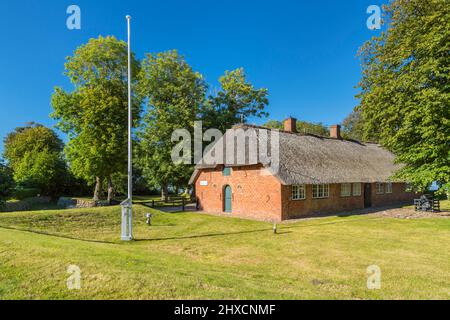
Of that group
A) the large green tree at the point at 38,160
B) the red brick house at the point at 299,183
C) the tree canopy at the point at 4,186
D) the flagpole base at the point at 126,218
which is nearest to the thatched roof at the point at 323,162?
the red brick house at the point at 299,183

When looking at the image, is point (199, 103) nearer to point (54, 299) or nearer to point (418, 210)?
point (418, 210)

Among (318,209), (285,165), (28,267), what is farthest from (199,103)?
(28,267)

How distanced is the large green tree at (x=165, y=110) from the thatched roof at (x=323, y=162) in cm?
460

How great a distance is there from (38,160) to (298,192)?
3492cm

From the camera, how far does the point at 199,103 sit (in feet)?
96.8

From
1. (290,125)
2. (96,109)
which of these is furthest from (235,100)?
(96,109)

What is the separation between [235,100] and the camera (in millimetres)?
32281

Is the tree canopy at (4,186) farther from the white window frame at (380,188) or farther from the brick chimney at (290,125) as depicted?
the white window frame at (380,188)

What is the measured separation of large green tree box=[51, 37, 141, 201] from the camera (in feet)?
89.2

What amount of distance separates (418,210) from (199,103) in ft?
76.4

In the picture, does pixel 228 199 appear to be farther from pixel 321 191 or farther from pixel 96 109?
pixel 96 109

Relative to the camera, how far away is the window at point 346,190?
22288 millimetres

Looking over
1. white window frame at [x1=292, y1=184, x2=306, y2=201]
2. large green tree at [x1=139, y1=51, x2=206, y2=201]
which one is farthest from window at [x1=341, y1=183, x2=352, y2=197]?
large green tree at [x1=139, y1=51, x2=206, y2=201]

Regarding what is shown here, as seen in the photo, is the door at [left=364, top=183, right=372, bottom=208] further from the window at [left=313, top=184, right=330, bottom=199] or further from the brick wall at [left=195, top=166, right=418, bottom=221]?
the window at [left=313, top=184, right=330, bottom=199]
